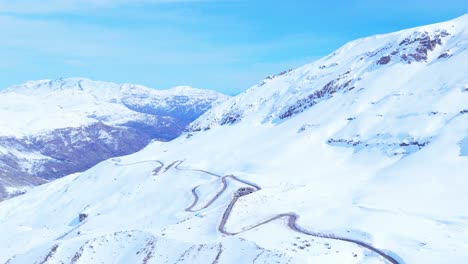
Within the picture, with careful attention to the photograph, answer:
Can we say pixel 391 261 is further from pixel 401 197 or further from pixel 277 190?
pixel 277 190

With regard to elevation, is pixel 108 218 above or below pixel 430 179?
below

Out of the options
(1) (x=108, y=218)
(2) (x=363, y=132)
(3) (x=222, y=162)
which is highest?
(2) (x=363, y=132)

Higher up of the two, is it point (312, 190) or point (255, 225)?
point (312, 190)

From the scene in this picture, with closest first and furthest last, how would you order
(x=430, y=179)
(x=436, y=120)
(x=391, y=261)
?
(x=391, y=261) → (x=430, y=179) → (x=436, y=120)

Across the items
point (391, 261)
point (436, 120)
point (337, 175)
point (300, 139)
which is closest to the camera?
point (391, 261)

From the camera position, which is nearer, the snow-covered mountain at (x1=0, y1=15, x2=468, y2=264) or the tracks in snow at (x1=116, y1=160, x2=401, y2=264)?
the tracks in snow at (x1=116, y1=160, x2=401, y2=264)

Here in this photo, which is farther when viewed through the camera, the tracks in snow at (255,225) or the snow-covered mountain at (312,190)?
the snow-covered mountain at (312,190)

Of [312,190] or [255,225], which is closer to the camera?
[255,225]

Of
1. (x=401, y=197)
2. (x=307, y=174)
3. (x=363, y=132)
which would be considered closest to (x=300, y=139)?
(x=363, y=132)
